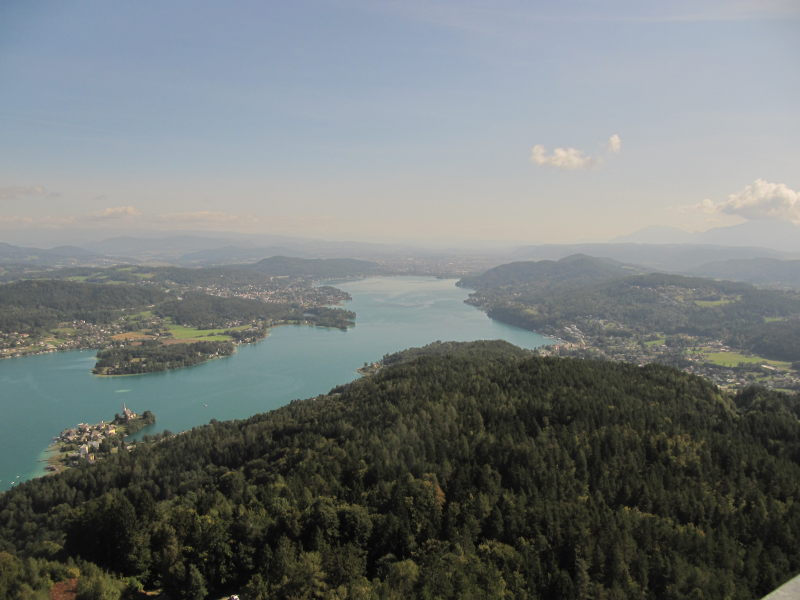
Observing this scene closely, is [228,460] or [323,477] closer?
[323,477]

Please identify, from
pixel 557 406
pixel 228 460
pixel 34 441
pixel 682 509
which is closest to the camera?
pixel 682 509

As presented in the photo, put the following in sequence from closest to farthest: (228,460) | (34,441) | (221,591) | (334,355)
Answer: (221,591), (228,460), (34,441), (334,355)

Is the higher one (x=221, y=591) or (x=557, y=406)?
(x=557, y=406)

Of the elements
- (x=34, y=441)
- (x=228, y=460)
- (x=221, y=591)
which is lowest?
(x=34, y=441)

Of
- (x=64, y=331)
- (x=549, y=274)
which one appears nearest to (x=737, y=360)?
(x=64, y=331)

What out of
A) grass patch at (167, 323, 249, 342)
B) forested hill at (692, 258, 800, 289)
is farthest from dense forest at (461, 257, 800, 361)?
forested hill at (692, 258, 800, 289)

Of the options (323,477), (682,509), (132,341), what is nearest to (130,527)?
(323,477)

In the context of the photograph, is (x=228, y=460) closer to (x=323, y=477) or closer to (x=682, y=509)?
(x=323, y=477)
